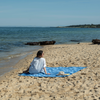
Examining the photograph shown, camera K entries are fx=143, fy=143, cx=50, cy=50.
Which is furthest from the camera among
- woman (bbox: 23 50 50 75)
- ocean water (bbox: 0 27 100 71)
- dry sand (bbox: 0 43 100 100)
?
ocean water (bbox: 0 27 100 71)

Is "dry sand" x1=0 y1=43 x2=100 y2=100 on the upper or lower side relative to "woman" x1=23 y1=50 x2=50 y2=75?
lower

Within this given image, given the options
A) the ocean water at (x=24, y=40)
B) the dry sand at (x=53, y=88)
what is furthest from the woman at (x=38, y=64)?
the ocean water at (x=24, y=40)

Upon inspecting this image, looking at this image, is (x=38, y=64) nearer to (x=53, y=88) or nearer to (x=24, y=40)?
(x=53, y=88)

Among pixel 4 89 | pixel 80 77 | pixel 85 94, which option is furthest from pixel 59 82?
pixel 4 89

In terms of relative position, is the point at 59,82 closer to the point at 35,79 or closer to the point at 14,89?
the point at 35,79

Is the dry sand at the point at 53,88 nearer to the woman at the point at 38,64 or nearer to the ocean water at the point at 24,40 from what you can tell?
the woman at the point at 38,64

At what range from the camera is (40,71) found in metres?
6.70

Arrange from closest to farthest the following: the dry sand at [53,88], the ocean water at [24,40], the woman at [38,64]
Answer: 1. the dry sand at [53,88]
2. the woman at [38,64]
3. the ocean water at [24,40]

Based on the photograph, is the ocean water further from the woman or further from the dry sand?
the dry sand

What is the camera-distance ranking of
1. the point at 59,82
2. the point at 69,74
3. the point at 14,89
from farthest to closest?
the point at 69,74
the point at 59,82
the point at 14,89

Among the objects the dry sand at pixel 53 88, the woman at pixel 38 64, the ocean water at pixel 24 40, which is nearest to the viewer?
the dry sand at pixel 53 88

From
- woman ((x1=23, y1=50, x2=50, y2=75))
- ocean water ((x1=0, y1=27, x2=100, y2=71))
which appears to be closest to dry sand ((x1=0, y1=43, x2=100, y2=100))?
woman ((x1=23, y1=50, x2=50, y2=75))

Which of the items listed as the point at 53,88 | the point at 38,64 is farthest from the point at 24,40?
the point at 53,88

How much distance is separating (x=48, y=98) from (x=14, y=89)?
142cm
